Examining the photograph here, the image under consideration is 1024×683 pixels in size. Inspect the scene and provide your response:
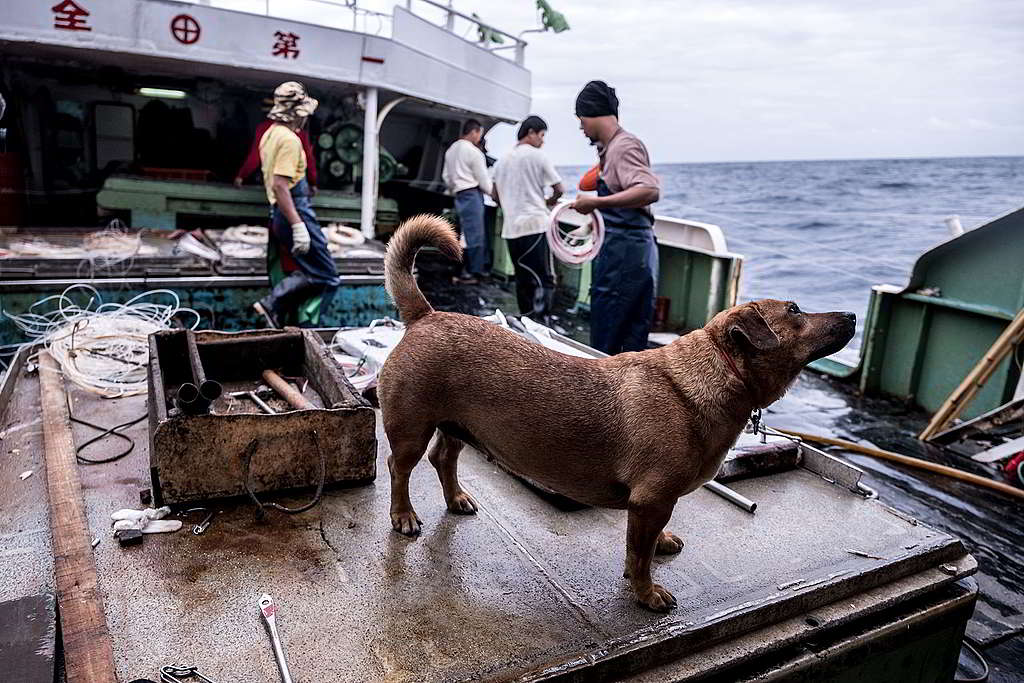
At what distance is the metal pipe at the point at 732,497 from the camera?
338cm

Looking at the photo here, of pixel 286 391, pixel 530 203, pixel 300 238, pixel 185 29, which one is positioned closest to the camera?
pixel 286 391

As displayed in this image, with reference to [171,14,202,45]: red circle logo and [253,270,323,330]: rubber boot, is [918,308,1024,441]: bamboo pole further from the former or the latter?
[171,14,202,45]: red circle logo

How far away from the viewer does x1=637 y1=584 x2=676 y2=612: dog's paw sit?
2629 mm

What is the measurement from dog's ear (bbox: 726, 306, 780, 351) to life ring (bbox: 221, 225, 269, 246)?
6.74m

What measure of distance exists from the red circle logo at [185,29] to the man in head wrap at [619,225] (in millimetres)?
4897

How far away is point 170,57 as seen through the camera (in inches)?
309

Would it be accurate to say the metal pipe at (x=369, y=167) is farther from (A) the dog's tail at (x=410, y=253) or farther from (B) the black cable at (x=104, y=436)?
(A) the dog's tail at (x=410, y=253)

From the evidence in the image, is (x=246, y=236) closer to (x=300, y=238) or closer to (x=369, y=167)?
(x=369, y=167)

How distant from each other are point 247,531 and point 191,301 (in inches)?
179

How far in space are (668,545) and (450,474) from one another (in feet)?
3.15

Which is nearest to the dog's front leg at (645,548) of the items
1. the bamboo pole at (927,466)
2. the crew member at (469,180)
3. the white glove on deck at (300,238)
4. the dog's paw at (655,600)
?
the dog's paw at (655,600)

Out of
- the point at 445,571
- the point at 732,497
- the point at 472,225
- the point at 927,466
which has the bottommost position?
the point at 927,466

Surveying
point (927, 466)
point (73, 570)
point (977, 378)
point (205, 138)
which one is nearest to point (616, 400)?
point (73, 570)

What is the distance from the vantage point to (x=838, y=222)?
28953 mm
